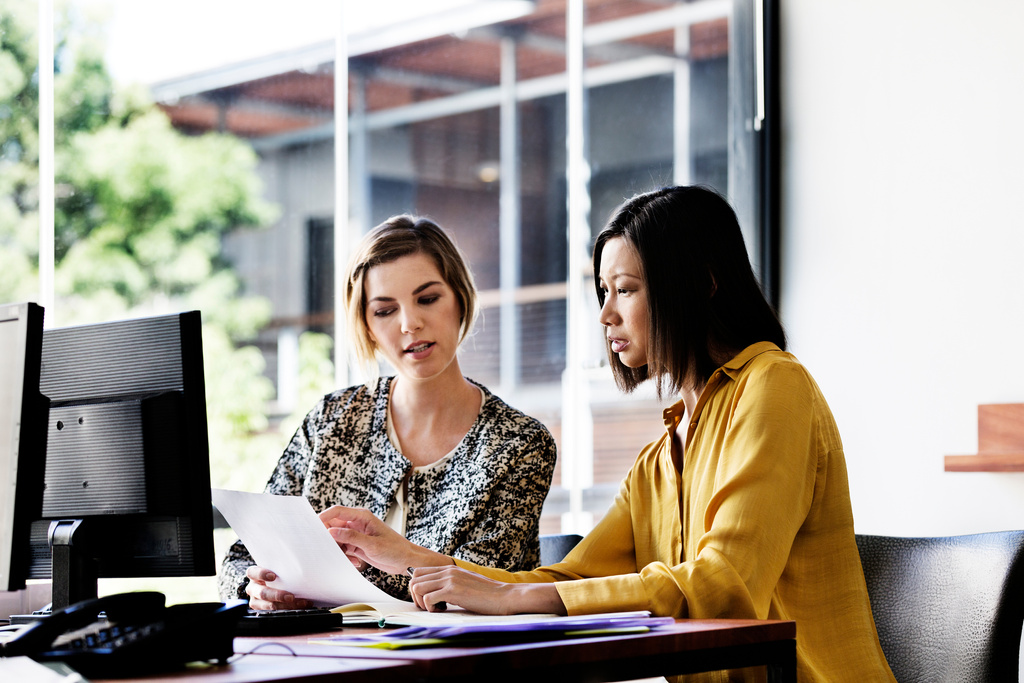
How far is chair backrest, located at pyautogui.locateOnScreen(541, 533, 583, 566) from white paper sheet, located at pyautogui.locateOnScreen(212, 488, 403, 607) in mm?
825

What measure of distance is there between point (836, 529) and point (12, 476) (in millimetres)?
1162

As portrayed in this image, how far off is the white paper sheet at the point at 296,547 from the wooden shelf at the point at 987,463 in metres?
1.63

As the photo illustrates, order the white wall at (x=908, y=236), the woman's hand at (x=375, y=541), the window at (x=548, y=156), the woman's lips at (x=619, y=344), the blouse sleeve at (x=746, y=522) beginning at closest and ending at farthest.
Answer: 1. the blouse sleeve at (x=746, y=522)
2. the woman's hand at (x=375, y=541)
3. the woman's lips at (x=619, y=344)
4. the white wall at (x=908, y=236)
5. the window at (x=548, y=156)

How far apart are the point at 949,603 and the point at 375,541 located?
3.42 feet

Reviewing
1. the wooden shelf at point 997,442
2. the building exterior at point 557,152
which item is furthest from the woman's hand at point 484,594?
the building exterior at point 557,152

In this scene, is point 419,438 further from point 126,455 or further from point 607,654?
point 607,654

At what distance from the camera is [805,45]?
3.40 m

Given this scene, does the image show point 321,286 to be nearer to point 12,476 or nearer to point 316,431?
point 316,431

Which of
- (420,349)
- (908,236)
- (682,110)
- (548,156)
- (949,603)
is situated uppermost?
(682,110)

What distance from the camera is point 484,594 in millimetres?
1457

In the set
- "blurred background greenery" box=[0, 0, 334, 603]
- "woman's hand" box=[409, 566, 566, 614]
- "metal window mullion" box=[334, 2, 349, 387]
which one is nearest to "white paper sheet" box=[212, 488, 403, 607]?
"woman's hand" box=[409, 566, 566, 614]

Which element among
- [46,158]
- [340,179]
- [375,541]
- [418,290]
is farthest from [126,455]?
[340,179]

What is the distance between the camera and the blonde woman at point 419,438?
2092 mm

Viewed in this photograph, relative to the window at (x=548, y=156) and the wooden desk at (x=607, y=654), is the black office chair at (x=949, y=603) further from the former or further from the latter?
the window at (x=548, y=156)
